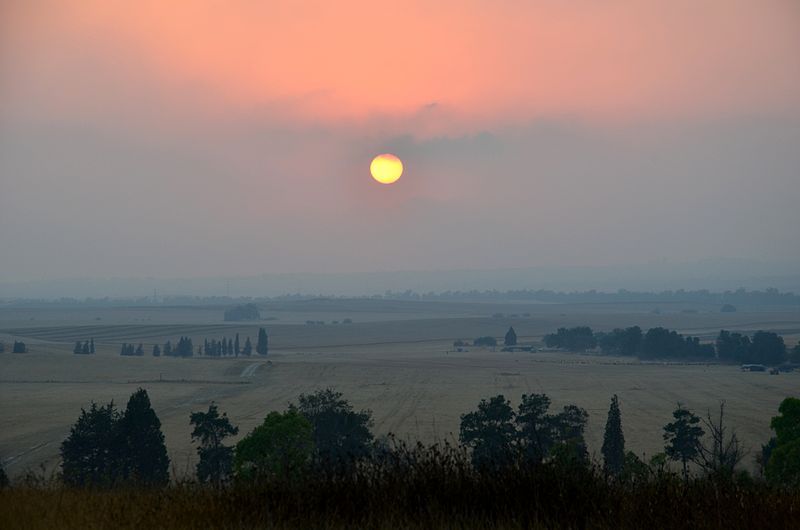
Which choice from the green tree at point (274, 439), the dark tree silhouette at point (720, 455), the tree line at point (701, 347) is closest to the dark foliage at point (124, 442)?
the green tree at point (274, 439)

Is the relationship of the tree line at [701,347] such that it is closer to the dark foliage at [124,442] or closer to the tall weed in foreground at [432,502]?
the dark foliage at [124,442]

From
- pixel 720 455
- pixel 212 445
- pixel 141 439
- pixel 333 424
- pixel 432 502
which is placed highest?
pixel 432 502

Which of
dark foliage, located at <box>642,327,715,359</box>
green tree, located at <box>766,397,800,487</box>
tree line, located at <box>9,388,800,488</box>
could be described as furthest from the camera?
dark foliage, located at <box>642,327,715,359</box>

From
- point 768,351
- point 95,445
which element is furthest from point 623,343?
point 95,445

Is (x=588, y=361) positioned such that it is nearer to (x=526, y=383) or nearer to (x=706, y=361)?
(x=706, y=361)

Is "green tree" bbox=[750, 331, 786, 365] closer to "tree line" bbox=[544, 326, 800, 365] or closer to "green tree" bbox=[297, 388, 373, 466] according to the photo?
"tree line" bbox=[544, 326, 800, 365]

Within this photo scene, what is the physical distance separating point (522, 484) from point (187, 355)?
625ft

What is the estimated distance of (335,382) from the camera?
120 m

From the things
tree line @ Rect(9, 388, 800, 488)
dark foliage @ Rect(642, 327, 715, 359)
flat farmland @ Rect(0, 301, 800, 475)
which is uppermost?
tree line @ Rect(9, 388, 800, 488)

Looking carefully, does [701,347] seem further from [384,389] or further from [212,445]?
[212,445]

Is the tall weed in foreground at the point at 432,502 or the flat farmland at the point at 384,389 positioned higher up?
the tall weed in foreground at the point at 432,502

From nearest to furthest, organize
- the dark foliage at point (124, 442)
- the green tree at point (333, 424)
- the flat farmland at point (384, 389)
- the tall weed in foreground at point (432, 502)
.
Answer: the tall weed in foreground at point (432, 502) → the dark foliage at point (124, 442) → the green tree at point (333, 424) → the flat farmland at point (384, 389)

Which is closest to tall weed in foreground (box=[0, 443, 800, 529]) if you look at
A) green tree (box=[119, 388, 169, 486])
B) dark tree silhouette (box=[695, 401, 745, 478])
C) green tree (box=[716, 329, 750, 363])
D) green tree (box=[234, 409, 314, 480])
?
dark tree silhouette (box=[695, 401, 745, 478])

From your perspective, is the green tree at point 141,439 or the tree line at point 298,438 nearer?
the tree line at point 298,438
